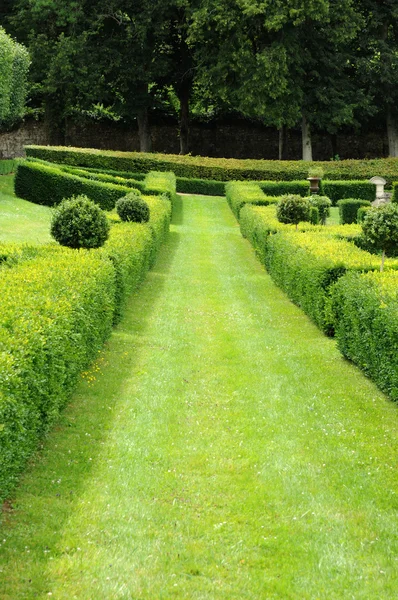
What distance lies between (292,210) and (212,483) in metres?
14.7

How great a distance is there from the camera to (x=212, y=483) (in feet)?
23.1

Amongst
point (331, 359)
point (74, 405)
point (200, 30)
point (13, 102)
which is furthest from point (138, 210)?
point (200, 30)

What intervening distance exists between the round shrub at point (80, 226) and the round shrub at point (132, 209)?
5308 millimetres

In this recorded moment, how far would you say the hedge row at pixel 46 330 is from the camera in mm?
6277

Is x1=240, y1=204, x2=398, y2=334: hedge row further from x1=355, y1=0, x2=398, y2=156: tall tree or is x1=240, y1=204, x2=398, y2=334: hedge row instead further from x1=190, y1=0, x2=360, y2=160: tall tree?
x1=355, y1=0, x2=398, y2=156: tall tree

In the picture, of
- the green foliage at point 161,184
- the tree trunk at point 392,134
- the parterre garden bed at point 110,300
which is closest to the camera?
the parterre garden bed at point 110,300

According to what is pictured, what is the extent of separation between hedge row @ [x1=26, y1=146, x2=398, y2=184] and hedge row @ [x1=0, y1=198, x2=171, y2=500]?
25291 millimetres

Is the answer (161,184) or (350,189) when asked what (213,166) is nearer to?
(350,189)

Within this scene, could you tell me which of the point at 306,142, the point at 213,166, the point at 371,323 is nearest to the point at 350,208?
the point at 213,166

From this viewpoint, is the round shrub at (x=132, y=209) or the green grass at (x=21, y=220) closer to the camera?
the round shrub at (x=132, y=209)

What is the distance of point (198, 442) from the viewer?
8.02m

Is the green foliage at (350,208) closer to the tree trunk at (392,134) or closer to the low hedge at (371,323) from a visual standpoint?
the low hedge at (371,323)

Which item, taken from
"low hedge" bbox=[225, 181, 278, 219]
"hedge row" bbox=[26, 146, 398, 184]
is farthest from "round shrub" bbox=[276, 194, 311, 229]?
"hedge row" bbox=[26, 146, 398, 184]

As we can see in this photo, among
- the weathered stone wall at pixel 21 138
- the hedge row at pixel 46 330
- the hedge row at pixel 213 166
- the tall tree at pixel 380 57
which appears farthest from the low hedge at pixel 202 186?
the hedge row at pixel 46 330
